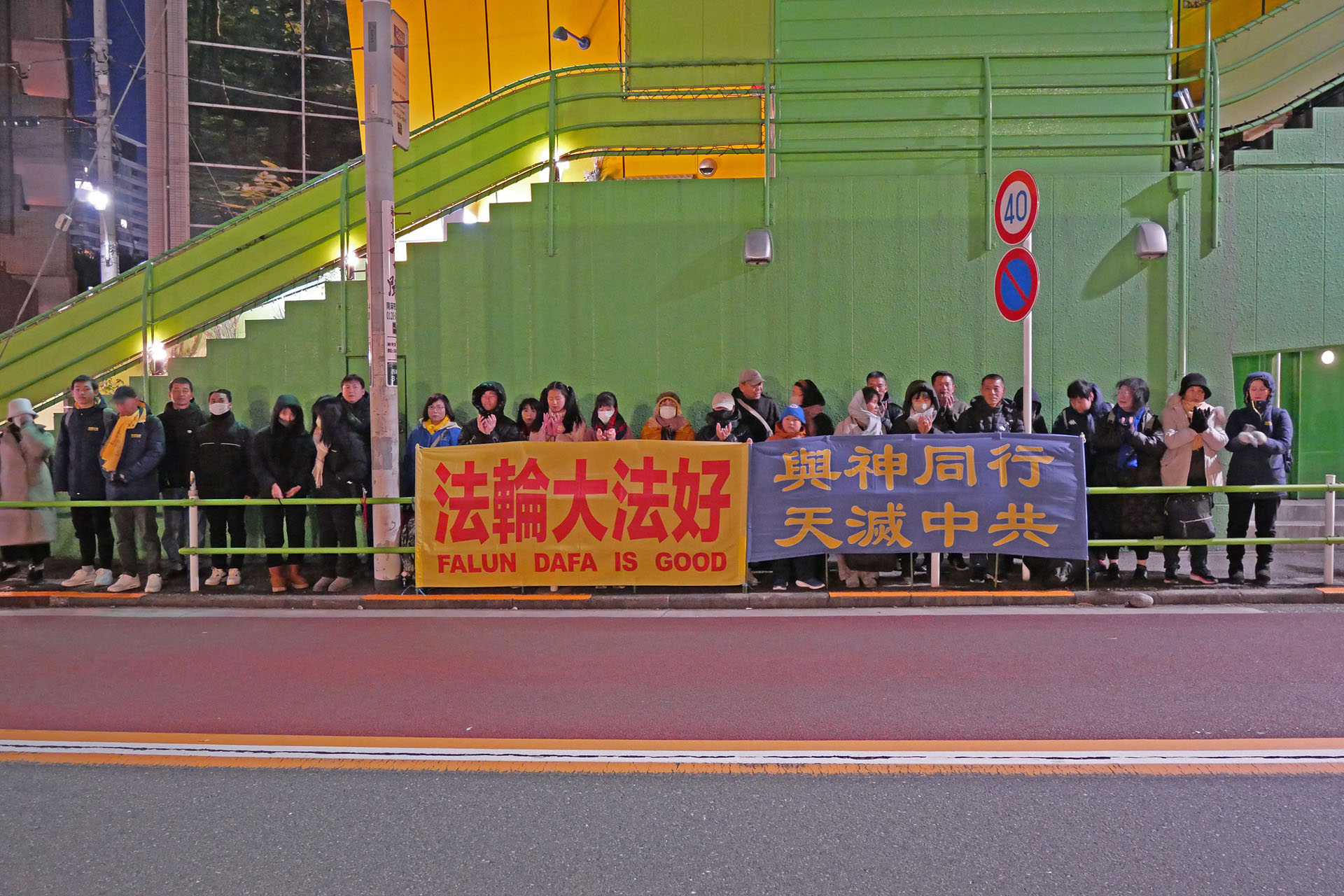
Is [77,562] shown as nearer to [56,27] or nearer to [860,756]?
Result: [860,756]

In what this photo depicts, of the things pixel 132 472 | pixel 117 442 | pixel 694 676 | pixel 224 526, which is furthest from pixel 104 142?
pixel 694 676

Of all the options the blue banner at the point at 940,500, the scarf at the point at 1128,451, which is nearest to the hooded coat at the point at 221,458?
the blue banner at the point at 940,500

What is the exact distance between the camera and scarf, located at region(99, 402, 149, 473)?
9547mm

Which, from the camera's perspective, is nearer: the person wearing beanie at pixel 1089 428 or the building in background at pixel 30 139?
the person wearing beanie at pixel 1089 428

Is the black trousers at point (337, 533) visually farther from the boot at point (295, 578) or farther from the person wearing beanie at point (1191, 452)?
the person wearing beanie at point (1191, 452)

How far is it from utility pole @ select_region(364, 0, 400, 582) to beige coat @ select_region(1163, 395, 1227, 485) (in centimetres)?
762

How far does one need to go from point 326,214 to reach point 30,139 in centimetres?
1433

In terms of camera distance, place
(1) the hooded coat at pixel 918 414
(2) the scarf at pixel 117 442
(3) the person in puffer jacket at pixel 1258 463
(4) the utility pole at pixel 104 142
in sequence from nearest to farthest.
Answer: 1. (3) the person in puffer jacket at pixel 1258 463
2. (1) the hooded coat at pixel 918 414
3. (2) the scarf at pixel 117 442
4. (4) the utility pole at pixel 104 142

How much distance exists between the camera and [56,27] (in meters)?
21.8

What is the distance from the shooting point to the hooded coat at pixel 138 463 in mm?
9562

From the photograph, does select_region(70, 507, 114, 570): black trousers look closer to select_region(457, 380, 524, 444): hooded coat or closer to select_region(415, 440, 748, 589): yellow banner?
select_region(415, 440, 748, 589): yellow banner

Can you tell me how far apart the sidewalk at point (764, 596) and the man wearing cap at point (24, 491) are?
1.82 feet

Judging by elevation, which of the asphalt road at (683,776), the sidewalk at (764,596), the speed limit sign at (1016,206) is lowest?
the asphalt road at (683,776)

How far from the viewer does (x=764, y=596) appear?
840cm
